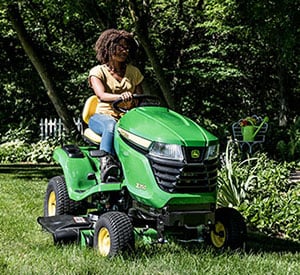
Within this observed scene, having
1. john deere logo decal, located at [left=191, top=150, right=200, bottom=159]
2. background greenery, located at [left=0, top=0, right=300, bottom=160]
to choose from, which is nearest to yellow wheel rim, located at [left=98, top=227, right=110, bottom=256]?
john deere logo decal, located at [left=191, top=150, right=200, bottom=159]

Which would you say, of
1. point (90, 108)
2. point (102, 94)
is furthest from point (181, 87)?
point (102, 94)

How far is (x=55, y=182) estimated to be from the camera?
19.3 feet

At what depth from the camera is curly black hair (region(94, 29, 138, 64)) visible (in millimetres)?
5273

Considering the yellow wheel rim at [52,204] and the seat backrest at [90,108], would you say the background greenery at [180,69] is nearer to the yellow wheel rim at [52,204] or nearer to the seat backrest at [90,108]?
the yellow wheel rim at [52,204]

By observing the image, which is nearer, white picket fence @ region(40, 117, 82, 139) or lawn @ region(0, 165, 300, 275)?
lawn @ region(0, 165, 300, 275)

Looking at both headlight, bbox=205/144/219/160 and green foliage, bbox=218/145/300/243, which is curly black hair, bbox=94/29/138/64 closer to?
headlight, bbox=205/144/219/160

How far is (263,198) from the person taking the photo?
7027 millimetres

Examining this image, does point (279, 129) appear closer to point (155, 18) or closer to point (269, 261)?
point (155, 18)

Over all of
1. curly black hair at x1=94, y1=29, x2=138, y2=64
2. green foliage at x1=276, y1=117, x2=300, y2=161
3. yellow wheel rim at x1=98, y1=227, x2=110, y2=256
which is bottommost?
green foliage at x1=276, y1=117, x2=300, y2=161

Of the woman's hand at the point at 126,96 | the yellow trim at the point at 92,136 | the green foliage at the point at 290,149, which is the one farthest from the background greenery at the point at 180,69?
the woman's hand at the point at 126,96

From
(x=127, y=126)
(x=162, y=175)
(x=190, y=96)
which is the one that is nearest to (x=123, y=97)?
(x=127, y=126)

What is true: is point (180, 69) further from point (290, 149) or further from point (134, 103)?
point (134, 103)

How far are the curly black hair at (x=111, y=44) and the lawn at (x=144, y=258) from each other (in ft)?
5.23

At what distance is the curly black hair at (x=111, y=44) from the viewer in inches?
208
